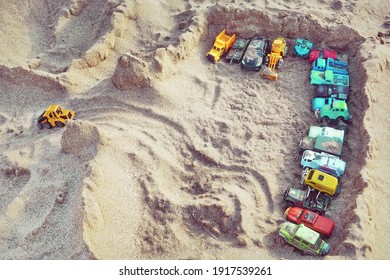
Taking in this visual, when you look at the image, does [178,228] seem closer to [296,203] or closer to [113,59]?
[296,203]

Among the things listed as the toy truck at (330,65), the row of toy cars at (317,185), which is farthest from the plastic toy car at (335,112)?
the toy truck at (330,65)

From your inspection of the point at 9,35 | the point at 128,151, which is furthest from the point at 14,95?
the point at 128,151

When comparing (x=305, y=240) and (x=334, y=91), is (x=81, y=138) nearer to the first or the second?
(x=305, y=240)

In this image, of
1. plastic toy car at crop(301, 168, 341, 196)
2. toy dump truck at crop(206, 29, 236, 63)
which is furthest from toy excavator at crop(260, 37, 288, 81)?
plastic toy car at crop(301, 168, 341, 196)

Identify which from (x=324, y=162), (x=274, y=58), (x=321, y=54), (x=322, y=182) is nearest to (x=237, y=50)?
(x=274, y=58)

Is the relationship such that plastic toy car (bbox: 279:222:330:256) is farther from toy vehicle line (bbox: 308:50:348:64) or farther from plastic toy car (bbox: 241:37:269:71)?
toy vehicle line (bbox: 308:50:348:64)

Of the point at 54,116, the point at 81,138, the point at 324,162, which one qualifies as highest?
the point at 324,162
